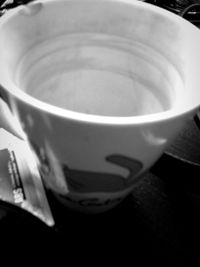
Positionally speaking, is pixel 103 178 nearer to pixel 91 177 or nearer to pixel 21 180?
pixel 91 177

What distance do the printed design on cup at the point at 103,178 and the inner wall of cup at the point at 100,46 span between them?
0.23ft

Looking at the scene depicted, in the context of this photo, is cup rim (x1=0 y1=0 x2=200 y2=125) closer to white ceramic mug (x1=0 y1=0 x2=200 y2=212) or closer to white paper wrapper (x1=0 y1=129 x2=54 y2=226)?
white ceramic mug (x1=0 y1=0 x2=200 y2=212)

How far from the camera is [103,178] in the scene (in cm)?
24

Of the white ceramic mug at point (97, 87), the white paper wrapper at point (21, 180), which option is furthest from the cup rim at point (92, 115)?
the white paper wrapper at point (21, 180)

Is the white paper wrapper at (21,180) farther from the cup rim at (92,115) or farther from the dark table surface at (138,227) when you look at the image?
the cup rim at (92,115)

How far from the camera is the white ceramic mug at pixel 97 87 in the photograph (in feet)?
0.67

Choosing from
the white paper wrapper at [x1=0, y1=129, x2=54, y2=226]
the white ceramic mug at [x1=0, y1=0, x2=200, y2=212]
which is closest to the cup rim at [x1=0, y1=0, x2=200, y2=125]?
the white ceramic mug at [x1=0, y1=0, x2=200, y2=212]

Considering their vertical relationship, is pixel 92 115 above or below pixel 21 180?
above

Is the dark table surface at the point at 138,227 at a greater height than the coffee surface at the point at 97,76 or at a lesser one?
lesser

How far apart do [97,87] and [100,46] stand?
4cm

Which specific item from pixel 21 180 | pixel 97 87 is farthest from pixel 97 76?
pixel 21 180

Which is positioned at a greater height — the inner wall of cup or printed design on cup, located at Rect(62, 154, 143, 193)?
the inner wall of cup

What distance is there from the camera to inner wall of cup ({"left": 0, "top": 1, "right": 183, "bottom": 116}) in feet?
0.92

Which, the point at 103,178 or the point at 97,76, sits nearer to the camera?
the point at 103,178
